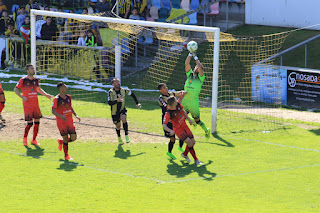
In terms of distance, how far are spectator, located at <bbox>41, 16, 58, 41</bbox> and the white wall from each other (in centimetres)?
979

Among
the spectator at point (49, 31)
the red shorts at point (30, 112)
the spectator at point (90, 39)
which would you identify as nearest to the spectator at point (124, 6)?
the spectator at point (90, 39)

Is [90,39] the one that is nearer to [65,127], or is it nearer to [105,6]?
[105,6]

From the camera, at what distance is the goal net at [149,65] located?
22.0 metres

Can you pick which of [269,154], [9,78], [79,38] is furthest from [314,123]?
[9,78]

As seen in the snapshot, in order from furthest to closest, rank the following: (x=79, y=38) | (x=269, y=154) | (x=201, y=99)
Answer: (x=79, y=38) → (x=201, y=99) → (x=269, y=154)

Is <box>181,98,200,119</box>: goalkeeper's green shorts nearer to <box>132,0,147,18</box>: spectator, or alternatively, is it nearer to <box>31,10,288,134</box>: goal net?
<box>31,10,288,134</box>: goal net

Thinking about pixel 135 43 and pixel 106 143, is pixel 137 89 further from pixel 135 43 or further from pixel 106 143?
pixel 106 143

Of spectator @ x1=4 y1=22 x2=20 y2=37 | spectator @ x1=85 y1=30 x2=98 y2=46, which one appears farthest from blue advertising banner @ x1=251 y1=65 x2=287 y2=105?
spectator @ x1=4 y1=22 x2=20 y2=37

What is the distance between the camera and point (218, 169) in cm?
1340

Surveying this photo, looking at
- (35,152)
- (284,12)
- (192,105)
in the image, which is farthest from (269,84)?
(35,152)

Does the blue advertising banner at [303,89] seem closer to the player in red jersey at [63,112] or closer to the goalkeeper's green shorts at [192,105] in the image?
the goalkeeper's green shorts at [192,105]

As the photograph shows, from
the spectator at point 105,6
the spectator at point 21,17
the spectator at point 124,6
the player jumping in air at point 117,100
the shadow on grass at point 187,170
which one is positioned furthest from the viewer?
the spectator at point 21,17

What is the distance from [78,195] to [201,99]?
11940mm

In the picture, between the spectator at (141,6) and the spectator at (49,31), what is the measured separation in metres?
4.35
